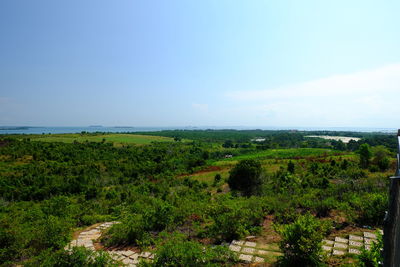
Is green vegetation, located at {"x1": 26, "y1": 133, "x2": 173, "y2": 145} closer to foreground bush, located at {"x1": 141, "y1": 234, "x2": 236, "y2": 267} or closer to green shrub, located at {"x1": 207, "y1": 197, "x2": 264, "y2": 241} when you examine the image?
green shrub, located at {"x1": 207, "y1": 197, "x2": 264, "y2": 241}

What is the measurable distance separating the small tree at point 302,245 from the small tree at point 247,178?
9.80m

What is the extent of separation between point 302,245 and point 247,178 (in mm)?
10432

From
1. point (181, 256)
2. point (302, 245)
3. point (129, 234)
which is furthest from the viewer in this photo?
point (129, 234)

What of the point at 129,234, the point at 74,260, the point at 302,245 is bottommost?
the point at 129,234

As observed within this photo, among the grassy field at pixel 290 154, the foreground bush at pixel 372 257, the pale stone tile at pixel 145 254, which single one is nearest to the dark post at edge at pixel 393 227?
the foreground bush at pixel 372 257

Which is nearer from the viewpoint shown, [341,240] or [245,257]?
[245,257]

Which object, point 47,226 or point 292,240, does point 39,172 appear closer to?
point 47,226

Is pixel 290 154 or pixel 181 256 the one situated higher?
pixel 181 256

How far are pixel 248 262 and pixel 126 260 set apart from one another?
289 centimetres

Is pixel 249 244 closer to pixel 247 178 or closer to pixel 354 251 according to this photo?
pixel 354 251

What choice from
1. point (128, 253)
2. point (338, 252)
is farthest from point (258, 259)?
point (128, 253)

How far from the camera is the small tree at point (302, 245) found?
158 inches

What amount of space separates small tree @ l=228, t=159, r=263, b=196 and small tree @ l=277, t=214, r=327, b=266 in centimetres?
980

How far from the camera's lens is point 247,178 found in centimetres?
1431
